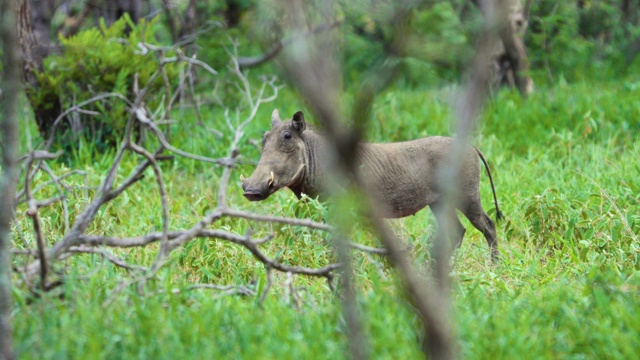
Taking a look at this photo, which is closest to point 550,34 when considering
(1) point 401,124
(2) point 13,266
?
(1) point 401,124

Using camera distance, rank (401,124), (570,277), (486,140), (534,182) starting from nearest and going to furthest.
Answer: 1. (570,277)
2. (534,182)
3. (486,140)
4. (401,124)

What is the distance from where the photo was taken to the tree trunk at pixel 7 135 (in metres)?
2.64

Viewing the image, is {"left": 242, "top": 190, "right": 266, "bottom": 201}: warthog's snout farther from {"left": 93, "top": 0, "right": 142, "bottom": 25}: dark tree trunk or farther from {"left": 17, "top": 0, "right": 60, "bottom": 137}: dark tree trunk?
{"left": 93, "top": 0, "right": 142, "bottom": 25}: dark tree trunk

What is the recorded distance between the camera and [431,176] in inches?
199

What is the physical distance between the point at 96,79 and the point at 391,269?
3857mm

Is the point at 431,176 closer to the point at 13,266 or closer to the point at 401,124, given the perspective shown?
the point at 13,266

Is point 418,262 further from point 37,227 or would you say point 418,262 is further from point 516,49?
point 516,49

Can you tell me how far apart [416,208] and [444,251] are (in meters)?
2.45

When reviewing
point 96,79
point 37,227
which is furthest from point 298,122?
point 96,79

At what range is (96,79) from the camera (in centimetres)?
740

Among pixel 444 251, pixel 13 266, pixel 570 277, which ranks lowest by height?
pixel 570 277

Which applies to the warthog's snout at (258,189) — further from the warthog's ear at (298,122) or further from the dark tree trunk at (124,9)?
the dark tree trunk at (124,9)

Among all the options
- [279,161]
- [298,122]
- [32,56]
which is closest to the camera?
Answer: [279,161]

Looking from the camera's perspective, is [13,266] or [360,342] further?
[13,266]
